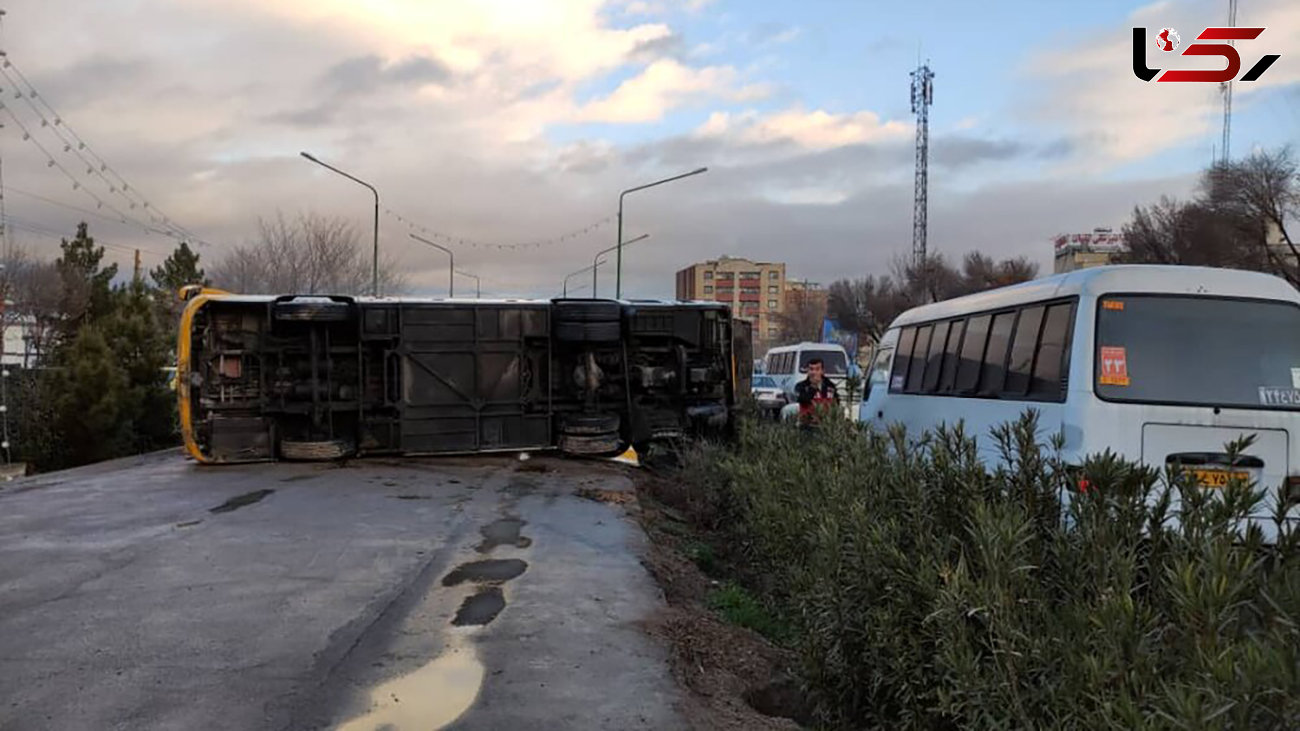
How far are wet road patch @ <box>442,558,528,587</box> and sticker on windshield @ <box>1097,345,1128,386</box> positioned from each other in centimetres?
474

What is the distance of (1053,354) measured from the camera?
25.1 ft

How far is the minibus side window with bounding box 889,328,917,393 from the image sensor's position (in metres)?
11.9

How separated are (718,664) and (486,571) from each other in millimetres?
2307

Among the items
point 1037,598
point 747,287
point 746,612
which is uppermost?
point 747,287

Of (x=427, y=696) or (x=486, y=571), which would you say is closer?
(x=427, y=696)

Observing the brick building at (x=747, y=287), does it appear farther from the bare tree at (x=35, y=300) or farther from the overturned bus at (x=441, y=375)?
the overturned bus at (x=441, y=375)

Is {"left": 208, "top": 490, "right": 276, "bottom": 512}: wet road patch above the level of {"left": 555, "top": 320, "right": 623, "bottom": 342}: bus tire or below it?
below

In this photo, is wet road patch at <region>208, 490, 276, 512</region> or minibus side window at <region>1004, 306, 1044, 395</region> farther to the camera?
wet road patch at <region>208, 490, 276, 512</region>

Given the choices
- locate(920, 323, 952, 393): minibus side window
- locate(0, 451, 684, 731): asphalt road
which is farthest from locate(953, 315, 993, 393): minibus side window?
locate(0, 451, 684, 731): asphalt road

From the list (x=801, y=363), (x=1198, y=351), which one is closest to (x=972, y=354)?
(x=1198, y=351)

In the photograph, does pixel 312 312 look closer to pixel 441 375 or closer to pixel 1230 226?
pixel 441 375

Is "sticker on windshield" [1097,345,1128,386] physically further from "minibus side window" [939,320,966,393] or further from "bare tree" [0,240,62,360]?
"bare tree" [0,240,62,360]

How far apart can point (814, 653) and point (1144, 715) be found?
187 cm

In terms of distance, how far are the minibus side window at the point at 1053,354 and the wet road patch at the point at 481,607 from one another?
4732 mm
